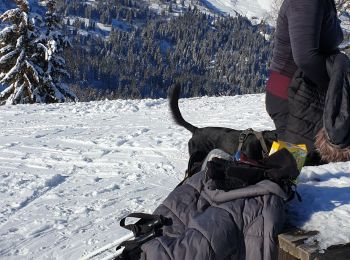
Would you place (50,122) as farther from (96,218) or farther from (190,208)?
(190,208)

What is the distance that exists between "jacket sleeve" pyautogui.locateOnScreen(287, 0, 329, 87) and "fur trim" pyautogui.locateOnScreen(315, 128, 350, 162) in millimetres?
552

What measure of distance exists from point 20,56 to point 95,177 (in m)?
18.6

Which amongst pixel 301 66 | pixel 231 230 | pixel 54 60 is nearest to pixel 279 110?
pixel 301 66

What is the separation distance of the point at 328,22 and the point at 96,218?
286 centimetres

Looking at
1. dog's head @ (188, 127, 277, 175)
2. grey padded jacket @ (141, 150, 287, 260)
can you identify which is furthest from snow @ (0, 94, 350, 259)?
dog's head @ (188, 127, 277, 175)

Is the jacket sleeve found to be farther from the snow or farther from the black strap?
the black strap

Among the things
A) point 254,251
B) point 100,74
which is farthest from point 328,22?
point 100,74

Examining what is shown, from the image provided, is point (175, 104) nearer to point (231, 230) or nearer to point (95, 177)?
→ point (95, 177)

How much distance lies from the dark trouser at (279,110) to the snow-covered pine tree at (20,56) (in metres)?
20.1

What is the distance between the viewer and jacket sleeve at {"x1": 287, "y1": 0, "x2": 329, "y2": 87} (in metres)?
3.73

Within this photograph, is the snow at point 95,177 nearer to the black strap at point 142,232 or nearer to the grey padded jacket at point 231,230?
the grey padded jacket at point 231,230

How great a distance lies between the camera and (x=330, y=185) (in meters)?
3.33

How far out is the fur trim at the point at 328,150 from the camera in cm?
390

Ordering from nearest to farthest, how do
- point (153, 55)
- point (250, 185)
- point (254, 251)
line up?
point (254, 251) → point (250, 185) → point (153, 55)
